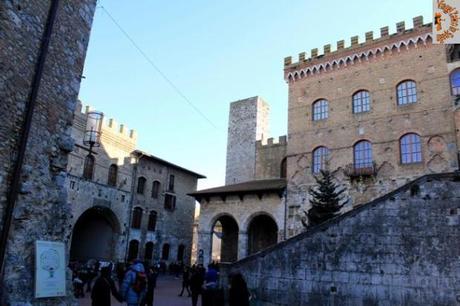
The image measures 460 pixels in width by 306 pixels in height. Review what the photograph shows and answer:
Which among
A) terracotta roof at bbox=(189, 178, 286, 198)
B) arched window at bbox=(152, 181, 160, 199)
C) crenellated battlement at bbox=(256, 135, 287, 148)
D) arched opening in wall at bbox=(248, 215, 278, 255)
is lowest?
arched opening in wall at bbox=(248, 215, 278, 255)

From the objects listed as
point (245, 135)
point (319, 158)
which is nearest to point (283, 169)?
point (245, 135)

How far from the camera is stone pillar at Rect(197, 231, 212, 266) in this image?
24.9m

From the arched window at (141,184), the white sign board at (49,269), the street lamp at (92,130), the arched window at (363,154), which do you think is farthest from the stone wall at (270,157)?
the white sign board at (49,269)

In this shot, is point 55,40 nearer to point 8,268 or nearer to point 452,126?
point 8,268

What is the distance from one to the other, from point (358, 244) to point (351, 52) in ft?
50.8

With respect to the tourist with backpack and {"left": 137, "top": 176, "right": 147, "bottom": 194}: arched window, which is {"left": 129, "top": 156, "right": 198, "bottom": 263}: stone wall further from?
the tourist with backpack

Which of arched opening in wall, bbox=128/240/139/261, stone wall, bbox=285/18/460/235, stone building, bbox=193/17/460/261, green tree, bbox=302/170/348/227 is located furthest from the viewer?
arched opening in wall, bbox=128/240/139/261

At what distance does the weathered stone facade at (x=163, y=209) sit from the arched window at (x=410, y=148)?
18370mm

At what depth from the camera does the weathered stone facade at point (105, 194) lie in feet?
80.7

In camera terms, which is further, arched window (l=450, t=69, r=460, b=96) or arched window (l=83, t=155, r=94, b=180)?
arched window (l=83, t=155, r=94, b=180)

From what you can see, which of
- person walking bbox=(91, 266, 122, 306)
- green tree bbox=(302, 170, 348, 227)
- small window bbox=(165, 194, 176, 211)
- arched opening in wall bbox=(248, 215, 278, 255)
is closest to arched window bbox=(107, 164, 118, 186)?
small window bbox=(165, 194, 176, 211)

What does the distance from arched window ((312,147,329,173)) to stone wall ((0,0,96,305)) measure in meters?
17.1

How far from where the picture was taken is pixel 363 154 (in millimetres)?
21453

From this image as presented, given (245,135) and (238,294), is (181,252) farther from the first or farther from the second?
(238,294)
